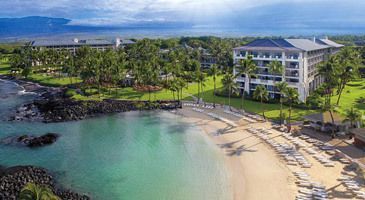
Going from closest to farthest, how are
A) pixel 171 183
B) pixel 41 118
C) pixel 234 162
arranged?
pixel 171 183
pixel 234 162
pixel 41 118

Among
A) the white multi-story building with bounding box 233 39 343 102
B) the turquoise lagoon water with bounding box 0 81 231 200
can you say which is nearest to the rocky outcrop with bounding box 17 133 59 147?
the turquoise lagoon water with bounding box 0 81 231 200

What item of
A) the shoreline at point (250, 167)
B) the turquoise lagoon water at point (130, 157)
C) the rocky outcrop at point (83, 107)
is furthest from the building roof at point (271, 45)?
the turquoise lagoon water at point (130, 157)

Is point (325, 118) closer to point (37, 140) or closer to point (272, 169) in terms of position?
point (272, 169)

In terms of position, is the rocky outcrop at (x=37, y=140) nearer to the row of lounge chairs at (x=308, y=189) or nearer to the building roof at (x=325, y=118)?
the row of lounge chairs at (x=308, y=189)

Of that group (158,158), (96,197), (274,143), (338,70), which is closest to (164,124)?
(158,158)

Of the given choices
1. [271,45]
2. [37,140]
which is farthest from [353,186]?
[271,45]

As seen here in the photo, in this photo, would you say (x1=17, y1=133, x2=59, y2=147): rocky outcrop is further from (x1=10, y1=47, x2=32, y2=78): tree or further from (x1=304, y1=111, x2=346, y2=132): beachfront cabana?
(x1=10, y1=47, x2=32, y2=78): tree

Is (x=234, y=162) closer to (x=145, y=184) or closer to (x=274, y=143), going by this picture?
(x=274, y=143)
